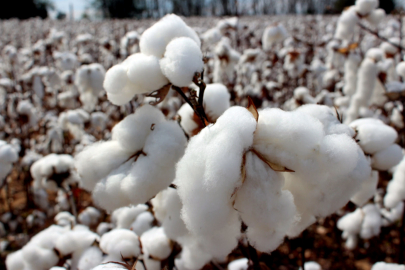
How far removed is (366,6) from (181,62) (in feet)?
6.07

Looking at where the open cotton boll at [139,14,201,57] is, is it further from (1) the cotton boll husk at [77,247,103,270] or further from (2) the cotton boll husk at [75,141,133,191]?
(1) the cotton boll husk at [77,247,103,270]

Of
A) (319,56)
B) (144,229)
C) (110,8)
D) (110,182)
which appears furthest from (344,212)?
(110,8)

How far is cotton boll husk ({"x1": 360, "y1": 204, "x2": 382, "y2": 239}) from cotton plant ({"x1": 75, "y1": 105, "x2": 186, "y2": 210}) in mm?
1279

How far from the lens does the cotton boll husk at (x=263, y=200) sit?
1.90 ft

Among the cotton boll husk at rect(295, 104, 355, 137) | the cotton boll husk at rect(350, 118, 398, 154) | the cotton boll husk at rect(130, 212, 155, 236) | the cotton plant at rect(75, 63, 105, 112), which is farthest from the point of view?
the cotton plant at rect(75, 63, 105, 112)

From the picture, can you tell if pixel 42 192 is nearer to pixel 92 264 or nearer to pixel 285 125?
pixel 92 264

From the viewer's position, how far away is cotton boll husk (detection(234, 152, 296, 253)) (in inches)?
22.7

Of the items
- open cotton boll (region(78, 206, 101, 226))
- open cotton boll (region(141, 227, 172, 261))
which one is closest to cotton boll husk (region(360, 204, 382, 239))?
Result: open cotton boll (region(141, 227, 172, 261))

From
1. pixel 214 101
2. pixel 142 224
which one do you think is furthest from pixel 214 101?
pixel 142 224

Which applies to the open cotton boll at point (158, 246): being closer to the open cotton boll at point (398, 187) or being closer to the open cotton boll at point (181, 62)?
the open cotton boll at point (181, 62)

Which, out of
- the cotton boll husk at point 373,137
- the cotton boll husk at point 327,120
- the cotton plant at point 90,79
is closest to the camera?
the cotton boll husk at point 327,120

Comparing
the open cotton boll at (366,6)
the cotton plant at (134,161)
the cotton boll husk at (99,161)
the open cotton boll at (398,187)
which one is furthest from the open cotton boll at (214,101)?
the open cotton boll at (366,6)

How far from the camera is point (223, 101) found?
102 centimetres

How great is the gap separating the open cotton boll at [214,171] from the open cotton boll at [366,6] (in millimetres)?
1907
